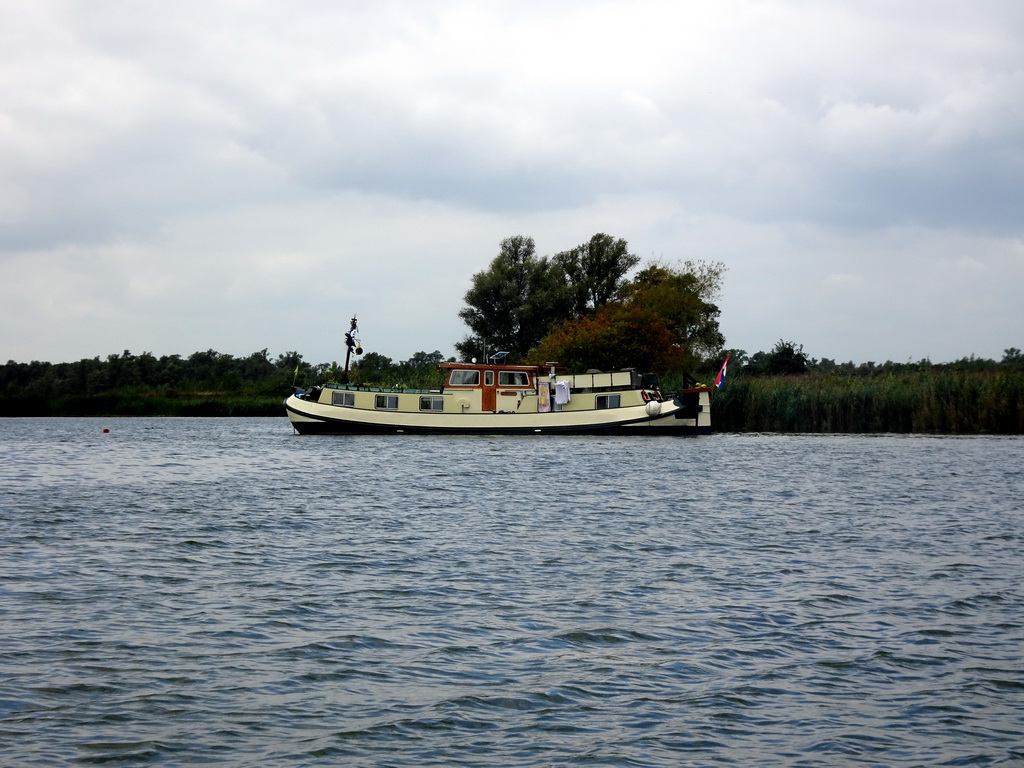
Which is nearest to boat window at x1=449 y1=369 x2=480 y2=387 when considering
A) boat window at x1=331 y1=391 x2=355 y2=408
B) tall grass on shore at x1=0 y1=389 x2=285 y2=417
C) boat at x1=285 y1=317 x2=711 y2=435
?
boat at x1=285 y1=317 x2=711 y2=435

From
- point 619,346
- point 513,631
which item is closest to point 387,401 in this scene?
point 619,346

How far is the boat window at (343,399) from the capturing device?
4788cm

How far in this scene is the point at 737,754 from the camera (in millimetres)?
6367

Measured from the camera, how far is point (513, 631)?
9414 millimetres

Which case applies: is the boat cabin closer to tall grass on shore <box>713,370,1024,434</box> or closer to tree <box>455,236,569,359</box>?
tall grass on shore <box>713,370,1024,434</box>

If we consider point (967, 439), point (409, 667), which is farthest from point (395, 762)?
point (967, 439)

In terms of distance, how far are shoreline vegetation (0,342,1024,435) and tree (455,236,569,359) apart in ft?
34.1

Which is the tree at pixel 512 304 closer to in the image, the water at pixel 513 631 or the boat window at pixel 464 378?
the boat window at pixel 464 378

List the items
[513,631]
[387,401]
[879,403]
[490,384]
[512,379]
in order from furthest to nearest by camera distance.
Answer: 1. [387,401]
2. [512,379]
3. [490,384]
4. [879,403]
5. [513,631]

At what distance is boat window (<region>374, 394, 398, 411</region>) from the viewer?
47.1 metres

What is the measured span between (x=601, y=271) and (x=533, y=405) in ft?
140

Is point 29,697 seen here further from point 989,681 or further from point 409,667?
point 989,681

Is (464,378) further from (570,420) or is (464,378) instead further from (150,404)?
(150,404)

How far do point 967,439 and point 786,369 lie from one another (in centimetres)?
3661
